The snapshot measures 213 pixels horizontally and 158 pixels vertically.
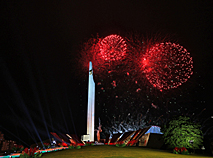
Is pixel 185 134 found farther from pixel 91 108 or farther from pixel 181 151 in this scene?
pixel 91 108

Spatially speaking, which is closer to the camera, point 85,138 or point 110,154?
point 110,154

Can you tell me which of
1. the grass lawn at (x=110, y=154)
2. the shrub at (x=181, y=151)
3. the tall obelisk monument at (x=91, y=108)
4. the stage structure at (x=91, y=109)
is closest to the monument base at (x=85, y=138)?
the stage structure at (x=91, y=109)

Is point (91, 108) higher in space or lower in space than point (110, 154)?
higher

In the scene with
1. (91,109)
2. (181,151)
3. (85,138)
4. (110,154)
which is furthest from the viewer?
(91,109)

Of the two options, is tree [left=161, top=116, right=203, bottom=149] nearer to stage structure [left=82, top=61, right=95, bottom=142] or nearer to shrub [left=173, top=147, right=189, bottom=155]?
shrub [left=173, top=147, right=189, bottom=155]

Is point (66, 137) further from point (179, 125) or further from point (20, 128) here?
point (179, 125)

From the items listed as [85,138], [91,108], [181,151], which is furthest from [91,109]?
[181,151]

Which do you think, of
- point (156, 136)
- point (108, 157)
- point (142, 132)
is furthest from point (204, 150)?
point (108, 157)

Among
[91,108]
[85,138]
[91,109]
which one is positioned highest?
[91,108]

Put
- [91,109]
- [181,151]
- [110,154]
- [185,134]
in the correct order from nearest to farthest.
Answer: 1. [110,154]
2. [181,151]
3. [185,134]
4. [91,109]

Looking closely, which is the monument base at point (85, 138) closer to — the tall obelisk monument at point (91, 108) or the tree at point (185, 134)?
the tall obelisk monument at point (91, 108)
